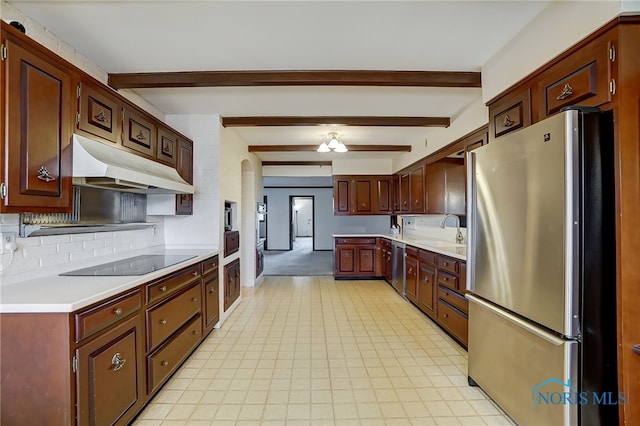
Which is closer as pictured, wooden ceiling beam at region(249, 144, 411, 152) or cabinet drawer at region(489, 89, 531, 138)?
cabinet drawer at region(489, 89, 531, 138)

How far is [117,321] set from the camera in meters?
1.68

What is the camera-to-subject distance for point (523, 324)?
1658 millimetres

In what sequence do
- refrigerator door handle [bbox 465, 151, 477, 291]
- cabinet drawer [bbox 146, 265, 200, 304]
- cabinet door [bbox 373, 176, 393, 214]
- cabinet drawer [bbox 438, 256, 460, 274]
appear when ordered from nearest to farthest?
cabinet drawer [bbox 146, 265, 200, 304]
refrigerator door handle [bbox 465, 151, 477, 291]
cabinet drawer [bbox 438, 256, 460, 274]
cabinet door [bbox 373, 176, 393, 214]

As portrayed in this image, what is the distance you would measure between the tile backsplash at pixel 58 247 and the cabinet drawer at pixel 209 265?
27.3 inches

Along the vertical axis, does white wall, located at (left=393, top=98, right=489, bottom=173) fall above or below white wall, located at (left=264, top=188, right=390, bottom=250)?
above

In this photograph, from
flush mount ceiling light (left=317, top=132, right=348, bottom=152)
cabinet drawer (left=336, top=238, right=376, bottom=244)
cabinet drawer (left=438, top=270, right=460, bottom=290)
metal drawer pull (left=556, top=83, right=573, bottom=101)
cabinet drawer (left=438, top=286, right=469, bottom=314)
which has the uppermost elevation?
flush mount ceiling light (left=317, top=132, right=348, bottom=152)

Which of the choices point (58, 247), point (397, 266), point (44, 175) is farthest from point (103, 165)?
point (397, 266)

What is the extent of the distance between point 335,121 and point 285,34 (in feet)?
5.74

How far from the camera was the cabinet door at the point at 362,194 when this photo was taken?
640 cm

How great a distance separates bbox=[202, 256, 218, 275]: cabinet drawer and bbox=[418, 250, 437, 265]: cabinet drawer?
95.6 inches

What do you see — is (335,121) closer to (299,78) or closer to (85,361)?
(299,78)

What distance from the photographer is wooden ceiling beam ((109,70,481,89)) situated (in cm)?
257

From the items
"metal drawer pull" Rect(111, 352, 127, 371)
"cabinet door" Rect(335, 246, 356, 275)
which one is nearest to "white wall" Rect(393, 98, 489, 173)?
"cabinet door" Rect(335, 246, 356, 275)

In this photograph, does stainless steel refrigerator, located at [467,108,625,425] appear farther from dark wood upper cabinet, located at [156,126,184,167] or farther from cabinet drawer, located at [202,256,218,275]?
dark wood upper cabinet, located at [156,126,184,167]
